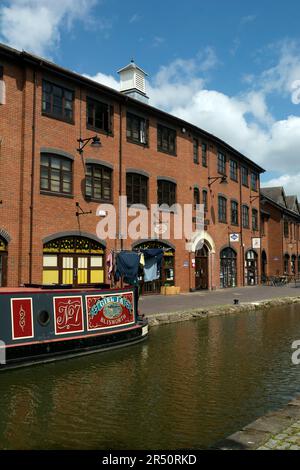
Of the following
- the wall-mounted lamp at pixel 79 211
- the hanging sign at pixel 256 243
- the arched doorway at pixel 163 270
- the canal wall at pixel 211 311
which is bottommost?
the canal wall at pixel 211 311

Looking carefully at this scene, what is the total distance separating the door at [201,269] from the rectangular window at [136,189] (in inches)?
265

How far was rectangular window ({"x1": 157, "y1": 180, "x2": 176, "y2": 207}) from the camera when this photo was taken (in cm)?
2547

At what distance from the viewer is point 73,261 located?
19859 mm

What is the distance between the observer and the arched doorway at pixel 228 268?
32094 millimetres

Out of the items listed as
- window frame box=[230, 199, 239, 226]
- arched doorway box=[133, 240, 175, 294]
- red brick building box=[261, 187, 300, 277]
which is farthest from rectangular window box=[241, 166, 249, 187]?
arched doorway box=[133, 240, 175, 294]

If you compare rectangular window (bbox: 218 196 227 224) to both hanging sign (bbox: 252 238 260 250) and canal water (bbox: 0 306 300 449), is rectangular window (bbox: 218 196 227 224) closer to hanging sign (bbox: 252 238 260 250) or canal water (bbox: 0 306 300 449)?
hanging sign (bbox: 252 238 260 250)

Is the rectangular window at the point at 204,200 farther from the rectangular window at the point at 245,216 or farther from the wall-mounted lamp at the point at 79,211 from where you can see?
the wall-mounted lamp at the point at 79,211

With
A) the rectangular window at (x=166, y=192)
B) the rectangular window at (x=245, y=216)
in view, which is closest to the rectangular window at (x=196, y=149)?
the rectangular window at (x=166, y=192)

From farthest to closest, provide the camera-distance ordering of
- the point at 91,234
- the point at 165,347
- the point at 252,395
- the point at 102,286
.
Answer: the point at 91,234 → the point at 102,286 → the point at 165,347 → the point at 252,395
